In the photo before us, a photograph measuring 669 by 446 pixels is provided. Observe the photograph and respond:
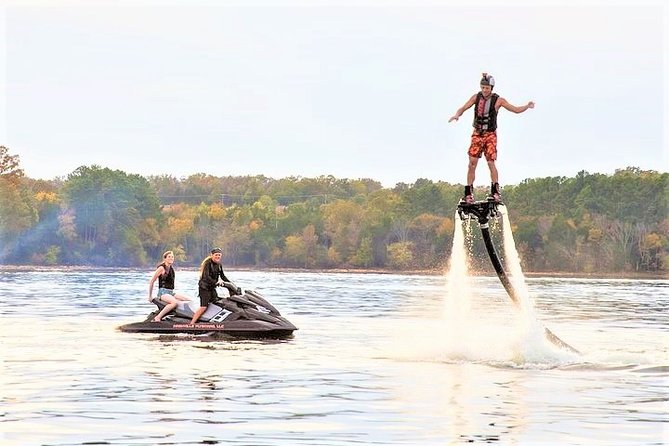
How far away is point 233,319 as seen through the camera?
104ft

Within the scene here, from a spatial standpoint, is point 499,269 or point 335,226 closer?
point 499,269

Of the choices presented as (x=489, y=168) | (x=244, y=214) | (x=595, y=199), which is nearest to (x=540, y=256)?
(x=595, y=199)

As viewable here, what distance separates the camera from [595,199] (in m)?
149

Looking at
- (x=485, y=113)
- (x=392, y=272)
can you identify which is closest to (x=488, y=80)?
(x=485, y=113)

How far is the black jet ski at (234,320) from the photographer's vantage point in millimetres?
31719

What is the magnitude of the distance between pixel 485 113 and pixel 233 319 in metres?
10.1

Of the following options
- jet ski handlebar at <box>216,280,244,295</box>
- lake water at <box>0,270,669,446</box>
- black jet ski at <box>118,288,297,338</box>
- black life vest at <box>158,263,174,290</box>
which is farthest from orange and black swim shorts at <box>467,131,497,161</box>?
black life vest at <box>158,263,174,290</box>

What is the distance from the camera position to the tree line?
5699 inches

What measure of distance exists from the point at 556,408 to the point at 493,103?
16.0 ft

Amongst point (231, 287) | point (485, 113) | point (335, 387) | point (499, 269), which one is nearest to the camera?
point (335, 387)

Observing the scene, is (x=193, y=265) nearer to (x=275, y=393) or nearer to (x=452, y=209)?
(x=452, y=209)

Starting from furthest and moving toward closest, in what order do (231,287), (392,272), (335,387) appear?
(392,272), (231,287), (335,387)

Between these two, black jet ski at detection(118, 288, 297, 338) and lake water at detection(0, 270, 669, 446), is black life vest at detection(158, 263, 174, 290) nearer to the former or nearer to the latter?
black jet ski at detection(118, 288, 297, 338)

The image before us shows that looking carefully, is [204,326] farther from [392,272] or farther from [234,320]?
[392,272]
